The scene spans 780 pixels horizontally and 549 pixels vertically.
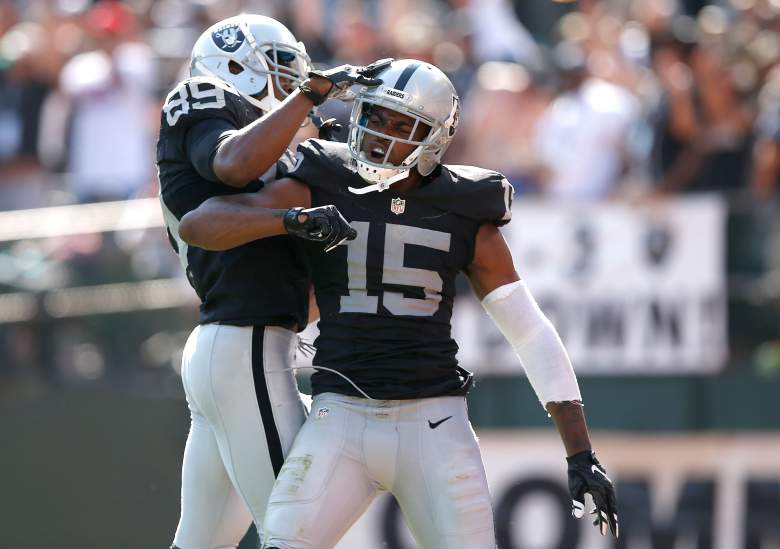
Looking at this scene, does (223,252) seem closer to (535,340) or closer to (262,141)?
(262,141)

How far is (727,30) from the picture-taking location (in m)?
8.84

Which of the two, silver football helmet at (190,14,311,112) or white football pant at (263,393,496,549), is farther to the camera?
silver football helmet at (190,14,311,112)

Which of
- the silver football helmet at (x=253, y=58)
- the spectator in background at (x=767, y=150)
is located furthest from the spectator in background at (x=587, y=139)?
the silver football helmet at (x=253, y=58)

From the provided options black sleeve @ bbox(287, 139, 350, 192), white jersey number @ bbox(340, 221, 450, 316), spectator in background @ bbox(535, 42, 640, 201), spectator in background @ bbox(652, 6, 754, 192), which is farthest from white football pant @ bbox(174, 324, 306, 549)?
spectator in background @ bbox(652, 6, 754, 192)

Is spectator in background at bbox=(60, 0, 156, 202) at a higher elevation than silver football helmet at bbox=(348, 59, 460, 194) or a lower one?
lower

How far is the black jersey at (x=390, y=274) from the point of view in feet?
14.5

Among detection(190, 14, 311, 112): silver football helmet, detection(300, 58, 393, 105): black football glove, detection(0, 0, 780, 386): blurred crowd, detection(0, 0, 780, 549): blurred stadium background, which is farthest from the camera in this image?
detection(0, 0, 780, 386): blurred crowd

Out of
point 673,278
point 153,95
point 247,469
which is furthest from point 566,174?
point 247,469

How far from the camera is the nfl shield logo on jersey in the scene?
4.44 meters

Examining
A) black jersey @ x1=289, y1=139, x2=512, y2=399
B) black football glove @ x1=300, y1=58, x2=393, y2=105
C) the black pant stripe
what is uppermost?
black football glove @ x1=300, y1=58, x2=393, y2=105

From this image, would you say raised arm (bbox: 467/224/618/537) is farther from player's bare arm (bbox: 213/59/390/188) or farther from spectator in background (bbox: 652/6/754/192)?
spectator in background (bbox: 652/6/754/192)

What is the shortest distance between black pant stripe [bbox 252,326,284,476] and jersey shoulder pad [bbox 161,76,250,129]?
0.69 meters

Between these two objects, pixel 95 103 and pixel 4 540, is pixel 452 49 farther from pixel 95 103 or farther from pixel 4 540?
pixel 4 540

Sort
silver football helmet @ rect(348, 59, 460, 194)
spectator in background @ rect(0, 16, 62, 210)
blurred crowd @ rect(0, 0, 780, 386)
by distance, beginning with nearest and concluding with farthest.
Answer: silver football helmet @ rect(348, 59, 460, 194) < blurred crowd @ rect(0, 0, 780, 386) < spectator in background @ rect(0, 16, 62, 210)
